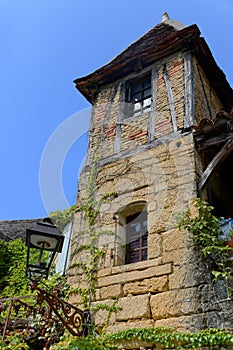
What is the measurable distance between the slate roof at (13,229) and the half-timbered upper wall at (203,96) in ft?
23.8

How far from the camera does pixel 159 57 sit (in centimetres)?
670

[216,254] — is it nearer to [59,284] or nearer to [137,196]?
[137,196]

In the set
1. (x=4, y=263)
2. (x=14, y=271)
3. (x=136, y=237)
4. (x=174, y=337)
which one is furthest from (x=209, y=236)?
(x=4, y=263)

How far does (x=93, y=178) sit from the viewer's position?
6008 millimetres

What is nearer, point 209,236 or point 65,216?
point 209,236

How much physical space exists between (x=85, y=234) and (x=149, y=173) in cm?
129

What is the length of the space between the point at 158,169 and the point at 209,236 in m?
1.44

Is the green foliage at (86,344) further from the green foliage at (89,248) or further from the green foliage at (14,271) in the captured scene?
the green foliage at (14,271)

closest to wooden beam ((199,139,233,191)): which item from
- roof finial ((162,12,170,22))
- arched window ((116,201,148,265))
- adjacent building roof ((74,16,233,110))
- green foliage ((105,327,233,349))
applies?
arched window ((116,201,148,265))

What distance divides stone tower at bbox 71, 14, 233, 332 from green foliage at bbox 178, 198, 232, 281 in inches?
4.7

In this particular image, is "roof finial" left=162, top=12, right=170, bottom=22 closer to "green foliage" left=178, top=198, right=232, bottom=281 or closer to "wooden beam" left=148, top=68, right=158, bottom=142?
"wooden beam" left=148, top=68, right=158, bottom=142

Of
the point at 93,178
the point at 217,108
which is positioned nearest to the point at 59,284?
the point at 93,178

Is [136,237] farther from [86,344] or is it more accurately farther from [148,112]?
[148,112]

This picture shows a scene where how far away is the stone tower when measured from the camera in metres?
4.15
